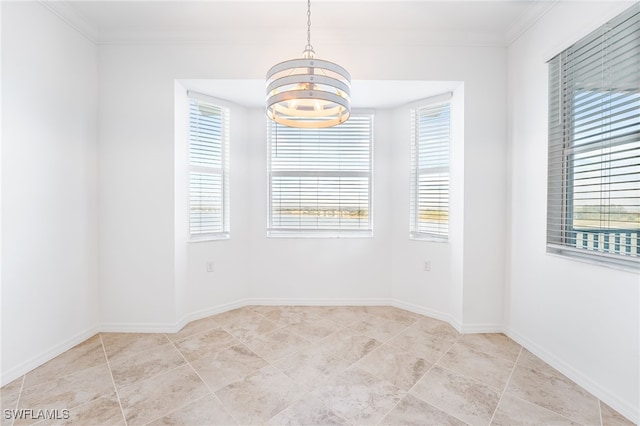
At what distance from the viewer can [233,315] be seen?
317 cm

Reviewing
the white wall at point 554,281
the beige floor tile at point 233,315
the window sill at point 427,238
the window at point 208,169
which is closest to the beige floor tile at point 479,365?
the white wall at point 554,281

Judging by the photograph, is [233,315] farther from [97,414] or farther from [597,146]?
[597,146]

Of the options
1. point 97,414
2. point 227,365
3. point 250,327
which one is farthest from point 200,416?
point 250,327

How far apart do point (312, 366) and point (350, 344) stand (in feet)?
1.59

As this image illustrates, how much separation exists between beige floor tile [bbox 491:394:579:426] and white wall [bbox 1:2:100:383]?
334 centimetres

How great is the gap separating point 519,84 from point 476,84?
363mm

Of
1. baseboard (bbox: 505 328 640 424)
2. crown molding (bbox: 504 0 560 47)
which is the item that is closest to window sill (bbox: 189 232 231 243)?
baseboard (bbox: 505 328 640 424)

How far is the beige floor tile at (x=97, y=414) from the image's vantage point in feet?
5.27

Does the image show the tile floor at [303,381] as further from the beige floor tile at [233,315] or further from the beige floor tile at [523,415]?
the beige floor tile at [233,315]

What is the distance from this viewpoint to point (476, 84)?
277cm

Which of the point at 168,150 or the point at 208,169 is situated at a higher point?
the point at 168,150

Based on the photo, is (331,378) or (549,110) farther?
(549,110)

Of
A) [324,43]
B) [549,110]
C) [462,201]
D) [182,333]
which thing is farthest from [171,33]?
[549,110]

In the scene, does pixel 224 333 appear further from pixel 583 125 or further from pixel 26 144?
pixel 583 125
